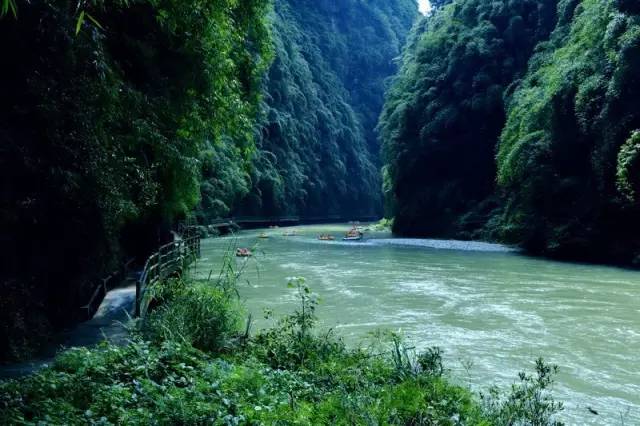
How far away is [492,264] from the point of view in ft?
81.8

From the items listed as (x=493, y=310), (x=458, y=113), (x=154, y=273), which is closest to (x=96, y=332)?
(x=154, y=273)

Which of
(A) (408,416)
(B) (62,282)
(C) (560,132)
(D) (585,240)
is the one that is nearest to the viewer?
(A) (408,416)

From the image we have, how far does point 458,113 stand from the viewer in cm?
4250

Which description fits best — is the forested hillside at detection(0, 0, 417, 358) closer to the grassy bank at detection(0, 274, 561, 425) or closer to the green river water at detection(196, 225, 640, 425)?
the grassy bank at detection(0, 274, 561, 425)

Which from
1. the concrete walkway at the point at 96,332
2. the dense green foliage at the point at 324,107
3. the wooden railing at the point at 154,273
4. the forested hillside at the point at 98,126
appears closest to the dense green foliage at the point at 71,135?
the forested hillside at the point at 98,126

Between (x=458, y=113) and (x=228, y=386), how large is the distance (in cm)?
3910

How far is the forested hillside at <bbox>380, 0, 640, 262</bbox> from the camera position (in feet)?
82.6

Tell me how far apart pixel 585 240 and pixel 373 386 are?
75.3ft

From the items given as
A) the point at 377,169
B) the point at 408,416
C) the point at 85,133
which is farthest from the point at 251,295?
the point at 377,169

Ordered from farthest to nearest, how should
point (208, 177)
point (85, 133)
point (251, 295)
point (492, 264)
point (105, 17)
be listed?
point (208, 177) < point (492, 264) < point (251, 295) < point (105, 17) < point (85, 133)

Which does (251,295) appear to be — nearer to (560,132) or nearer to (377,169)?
(560,132)

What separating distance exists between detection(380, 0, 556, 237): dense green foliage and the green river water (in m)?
14.4

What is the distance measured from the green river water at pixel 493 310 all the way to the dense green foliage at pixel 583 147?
2.72 m

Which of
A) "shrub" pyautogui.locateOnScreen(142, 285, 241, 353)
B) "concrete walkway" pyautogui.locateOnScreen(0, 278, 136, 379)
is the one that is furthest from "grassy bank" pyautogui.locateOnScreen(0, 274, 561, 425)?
"concrete walkway" pyautogui.locateOnScreen(0, 278, 136, 379)
